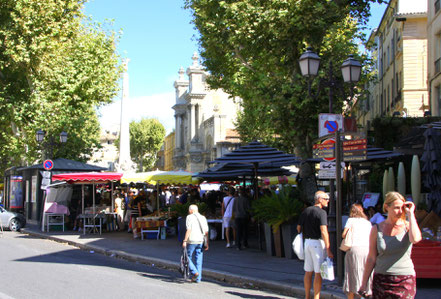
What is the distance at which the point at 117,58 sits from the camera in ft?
106

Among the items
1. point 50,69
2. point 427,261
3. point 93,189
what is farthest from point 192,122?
point 427,261

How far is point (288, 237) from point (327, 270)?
5.41 m

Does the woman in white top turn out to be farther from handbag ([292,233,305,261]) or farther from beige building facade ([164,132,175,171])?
beige building facade ([164,132,175,171])

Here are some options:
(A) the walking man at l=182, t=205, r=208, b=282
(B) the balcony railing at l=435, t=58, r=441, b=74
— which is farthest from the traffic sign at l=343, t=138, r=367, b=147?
(B) the balcony railing at l=435, t=58, r=441, b=74

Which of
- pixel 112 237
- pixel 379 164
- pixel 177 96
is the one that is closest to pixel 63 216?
pixel 112 237

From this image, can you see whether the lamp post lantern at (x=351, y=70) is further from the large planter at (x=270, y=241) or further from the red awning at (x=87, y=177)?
the red awning at (x=87, y=177)

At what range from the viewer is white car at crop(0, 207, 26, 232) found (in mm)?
24381

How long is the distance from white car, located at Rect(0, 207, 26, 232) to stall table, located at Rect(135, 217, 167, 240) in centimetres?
908

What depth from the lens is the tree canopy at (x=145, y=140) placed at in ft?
285

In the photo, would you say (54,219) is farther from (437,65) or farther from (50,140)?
(437,65)

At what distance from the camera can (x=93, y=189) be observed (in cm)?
2072

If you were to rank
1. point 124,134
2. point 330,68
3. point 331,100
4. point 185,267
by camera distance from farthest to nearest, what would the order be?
point 124,134 → point 330,68 → point 331,100 → point 185,267

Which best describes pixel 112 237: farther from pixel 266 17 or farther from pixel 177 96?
pixel 177 96

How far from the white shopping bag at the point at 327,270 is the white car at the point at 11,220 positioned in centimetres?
2061
